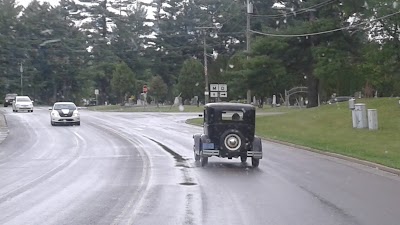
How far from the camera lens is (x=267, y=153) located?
82.9 feet

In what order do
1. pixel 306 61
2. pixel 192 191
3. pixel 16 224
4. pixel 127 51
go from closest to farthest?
pixel 16 224, pixel 192 191, pixel 306 61, pixel 127 51

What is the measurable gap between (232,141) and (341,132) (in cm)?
1529

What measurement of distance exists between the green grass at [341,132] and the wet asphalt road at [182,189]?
1.72 m

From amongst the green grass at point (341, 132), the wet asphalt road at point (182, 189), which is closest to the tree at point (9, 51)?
the green grass at point (341, 132)

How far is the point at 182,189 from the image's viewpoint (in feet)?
48.0

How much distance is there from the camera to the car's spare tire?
1984 centimetres

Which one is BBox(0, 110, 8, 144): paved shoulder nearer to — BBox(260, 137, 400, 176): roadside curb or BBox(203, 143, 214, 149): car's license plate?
BBox(260, 137, 400, 176): roadside curb

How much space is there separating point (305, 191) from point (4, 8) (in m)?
90.9

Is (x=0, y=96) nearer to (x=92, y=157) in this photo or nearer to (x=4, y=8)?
(x=4, y=8)

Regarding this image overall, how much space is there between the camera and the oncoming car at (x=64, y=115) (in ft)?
139

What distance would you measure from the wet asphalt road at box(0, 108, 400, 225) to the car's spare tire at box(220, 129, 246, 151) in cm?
62

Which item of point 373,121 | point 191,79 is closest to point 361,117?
point 373,121

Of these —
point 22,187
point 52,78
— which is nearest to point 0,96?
point 52,78

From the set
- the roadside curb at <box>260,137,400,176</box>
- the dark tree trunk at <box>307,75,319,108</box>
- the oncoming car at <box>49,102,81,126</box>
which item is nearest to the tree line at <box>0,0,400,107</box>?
the dark tree trunk at <box>307,75,319,108</box>
